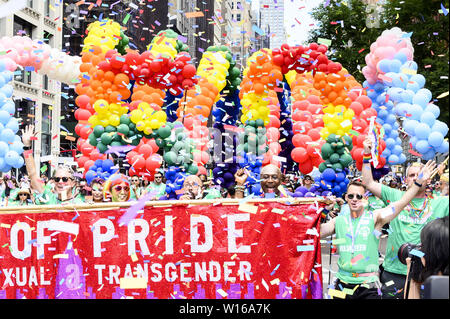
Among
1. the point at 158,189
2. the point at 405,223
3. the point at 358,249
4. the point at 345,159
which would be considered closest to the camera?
the point at 358,249

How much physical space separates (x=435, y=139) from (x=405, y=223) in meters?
3.11

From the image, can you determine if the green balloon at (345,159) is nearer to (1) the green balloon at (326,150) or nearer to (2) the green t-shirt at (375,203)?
(1) the green balloon at (326,150)

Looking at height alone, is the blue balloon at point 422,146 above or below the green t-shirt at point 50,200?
above

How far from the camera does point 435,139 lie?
8148 mm

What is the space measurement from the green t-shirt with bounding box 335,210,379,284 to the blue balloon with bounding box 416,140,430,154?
3814 mm

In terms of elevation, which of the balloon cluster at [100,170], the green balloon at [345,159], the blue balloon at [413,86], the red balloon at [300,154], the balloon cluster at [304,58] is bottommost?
the balloon cluster at [100,170]

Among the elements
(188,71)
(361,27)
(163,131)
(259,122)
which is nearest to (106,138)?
(163,131)

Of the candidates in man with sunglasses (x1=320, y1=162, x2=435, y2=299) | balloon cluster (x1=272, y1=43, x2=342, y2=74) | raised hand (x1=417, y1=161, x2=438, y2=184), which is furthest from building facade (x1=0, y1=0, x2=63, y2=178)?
raised hand (x1=417, y1=161, x2=438, y2=184)

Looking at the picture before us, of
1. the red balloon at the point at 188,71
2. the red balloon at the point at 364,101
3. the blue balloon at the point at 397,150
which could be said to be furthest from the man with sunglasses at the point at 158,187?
the blue balloon at the point at 397,150

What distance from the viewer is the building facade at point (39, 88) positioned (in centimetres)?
3030

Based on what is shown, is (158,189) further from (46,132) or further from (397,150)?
(46,132)

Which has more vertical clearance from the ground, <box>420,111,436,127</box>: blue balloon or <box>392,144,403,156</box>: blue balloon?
<box>420,111,436,127</box>: blue balloon

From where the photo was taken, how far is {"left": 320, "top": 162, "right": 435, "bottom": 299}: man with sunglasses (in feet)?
15.9

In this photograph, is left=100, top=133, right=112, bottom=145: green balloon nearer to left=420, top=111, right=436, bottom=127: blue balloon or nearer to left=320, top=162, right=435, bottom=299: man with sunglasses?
left=420, top=111, right=436, bottom=127: blue balloon
